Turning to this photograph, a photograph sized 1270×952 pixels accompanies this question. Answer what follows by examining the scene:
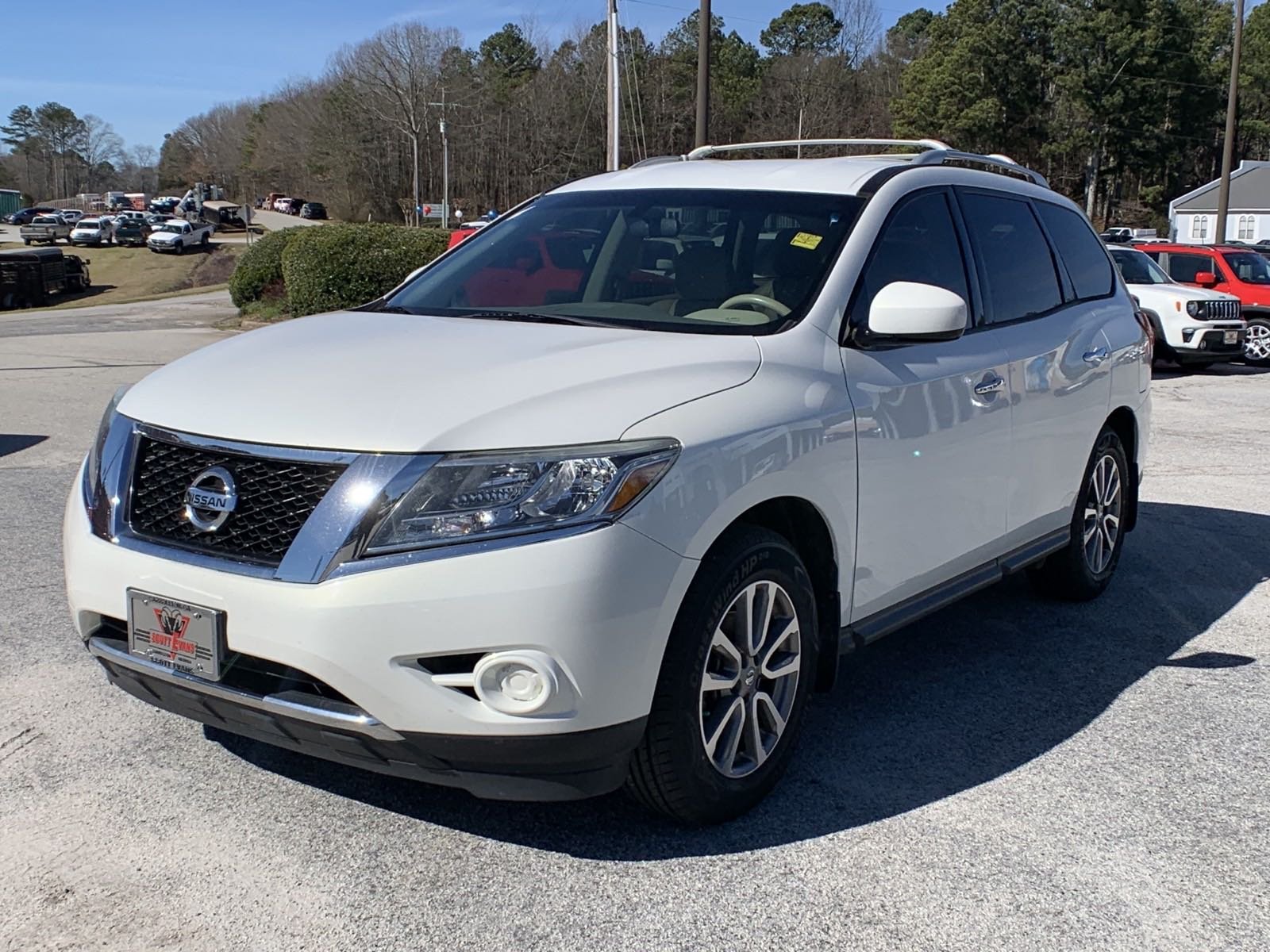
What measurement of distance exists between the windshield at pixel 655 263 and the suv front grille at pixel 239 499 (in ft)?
4.14

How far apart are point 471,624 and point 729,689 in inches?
34.3

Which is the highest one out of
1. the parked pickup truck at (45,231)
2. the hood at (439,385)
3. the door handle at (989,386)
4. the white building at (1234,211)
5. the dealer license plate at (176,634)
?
the white building at (1234,211)

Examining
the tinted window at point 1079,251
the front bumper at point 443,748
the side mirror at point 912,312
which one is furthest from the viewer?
the tinted window at point 1079,251

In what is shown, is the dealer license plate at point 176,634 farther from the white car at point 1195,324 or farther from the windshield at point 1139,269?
the windshield at point 1139,269

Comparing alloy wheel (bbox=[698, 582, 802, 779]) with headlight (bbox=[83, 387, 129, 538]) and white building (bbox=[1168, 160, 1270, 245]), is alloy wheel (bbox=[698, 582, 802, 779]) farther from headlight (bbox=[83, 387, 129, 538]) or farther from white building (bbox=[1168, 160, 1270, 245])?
white building (bbox=[1168, 160, 1270, 245])

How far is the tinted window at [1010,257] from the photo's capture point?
→ 485 cm

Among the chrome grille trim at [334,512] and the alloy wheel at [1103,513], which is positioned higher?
the chrome grille trim at [334,512]

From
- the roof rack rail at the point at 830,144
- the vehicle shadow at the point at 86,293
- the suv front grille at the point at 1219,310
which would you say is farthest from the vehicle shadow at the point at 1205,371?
the vehicle shadow at the point at 86,293

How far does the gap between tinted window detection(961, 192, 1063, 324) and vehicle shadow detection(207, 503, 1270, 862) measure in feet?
4.57

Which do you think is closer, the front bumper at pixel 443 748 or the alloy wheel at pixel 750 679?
the front bumper at pixel 443 748

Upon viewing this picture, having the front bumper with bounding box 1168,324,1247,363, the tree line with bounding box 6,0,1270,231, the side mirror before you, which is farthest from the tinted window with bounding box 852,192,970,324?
the tree line with bounding box 6,0,1270,231

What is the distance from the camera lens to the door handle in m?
4.48

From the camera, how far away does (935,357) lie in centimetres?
428

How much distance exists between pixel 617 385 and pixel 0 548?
176 inches
